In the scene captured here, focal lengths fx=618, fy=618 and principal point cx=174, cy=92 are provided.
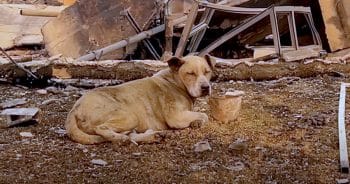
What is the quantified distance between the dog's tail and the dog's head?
2.91 feet

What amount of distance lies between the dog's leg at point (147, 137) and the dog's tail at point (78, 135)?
0.23 metres

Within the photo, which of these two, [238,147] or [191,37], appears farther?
[191,37]

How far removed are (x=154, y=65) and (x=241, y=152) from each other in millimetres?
3088

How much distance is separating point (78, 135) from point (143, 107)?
59 centimetres

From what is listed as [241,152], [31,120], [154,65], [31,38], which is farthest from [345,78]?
[31,38]

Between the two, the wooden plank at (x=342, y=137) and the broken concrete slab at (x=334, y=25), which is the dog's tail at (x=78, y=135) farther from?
the broken concrete slab at (x=334, y=25)

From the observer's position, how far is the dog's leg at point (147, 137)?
4.64 meters

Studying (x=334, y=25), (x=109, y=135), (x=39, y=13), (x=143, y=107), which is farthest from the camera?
(x=39, y=13)

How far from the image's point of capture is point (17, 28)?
11.1 m

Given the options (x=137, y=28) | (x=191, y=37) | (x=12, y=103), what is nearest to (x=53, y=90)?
(x=12, y=103)

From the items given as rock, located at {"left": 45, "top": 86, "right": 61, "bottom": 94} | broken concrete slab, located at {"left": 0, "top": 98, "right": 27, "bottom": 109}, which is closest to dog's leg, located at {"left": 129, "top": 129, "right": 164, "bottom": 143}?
broken concrete slab, located at {"left": 0, "top": 98, "right": 27, "bottom": 109}

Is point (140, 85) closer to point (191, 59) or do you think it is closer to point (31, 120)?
point (191, 59)

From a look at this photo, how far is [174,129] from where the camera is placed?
5043 mm

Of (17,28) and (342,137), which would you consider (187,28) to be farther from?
(17,28)
